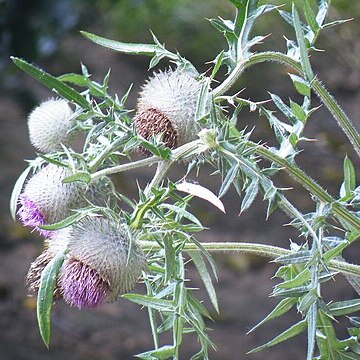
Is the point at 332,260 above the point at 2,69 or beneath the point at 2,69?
above

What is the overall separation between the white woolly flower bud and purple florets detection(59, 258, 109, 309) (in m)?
0.32

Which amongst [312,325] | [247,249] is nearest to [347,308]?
[312,325]

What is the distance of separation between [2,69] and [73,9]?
55 cm

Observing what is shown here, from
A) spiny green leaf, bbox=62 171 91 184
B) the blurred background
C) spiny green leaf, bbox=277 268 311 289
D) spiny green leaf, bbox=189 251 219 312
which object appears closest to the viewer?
spiny green leaf, bbox=62 171 91 184

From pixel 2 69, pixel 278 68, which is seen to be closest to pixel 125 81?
pixel 278 68

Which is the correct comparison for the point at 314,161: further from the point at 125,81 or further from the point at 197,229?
the point at 197,229

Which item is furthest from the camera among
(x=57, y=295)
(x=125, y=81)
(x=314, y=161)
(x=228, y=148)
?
(x=125, y=81)

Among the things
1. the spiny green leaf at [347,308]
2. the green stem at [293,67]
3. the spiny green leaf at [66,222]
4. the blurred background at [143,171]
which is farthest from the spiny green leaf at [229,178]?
the blurred background at [143,171]

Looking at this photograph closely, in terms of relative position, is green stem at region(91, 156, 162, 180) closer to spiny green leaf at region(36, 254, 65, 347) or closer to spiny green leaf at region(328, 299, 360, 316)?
spiny green leaf at region(36, 254, 65, 347)

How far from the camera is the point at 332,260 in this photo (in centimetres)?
158

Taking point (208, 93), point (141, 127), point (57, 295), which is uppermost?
point (208, 93)

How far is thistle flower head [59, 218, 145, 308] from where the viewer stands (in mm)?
1456

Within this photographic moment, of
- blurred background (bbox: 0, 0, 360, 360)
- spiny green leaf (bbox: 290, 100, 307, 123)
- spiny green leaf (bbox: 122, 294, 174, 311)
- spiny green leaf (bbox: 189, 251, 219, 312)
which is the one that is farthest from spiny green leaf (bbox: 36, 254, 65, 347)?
blurred background (bbox: 0, 0, 360, 360)

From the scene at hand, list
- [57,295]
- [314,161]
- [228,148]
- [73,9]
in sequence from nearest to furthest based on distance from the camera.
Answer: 1. [228,148]
2. [57,295]
3. [73,9]
4. [314,161]
